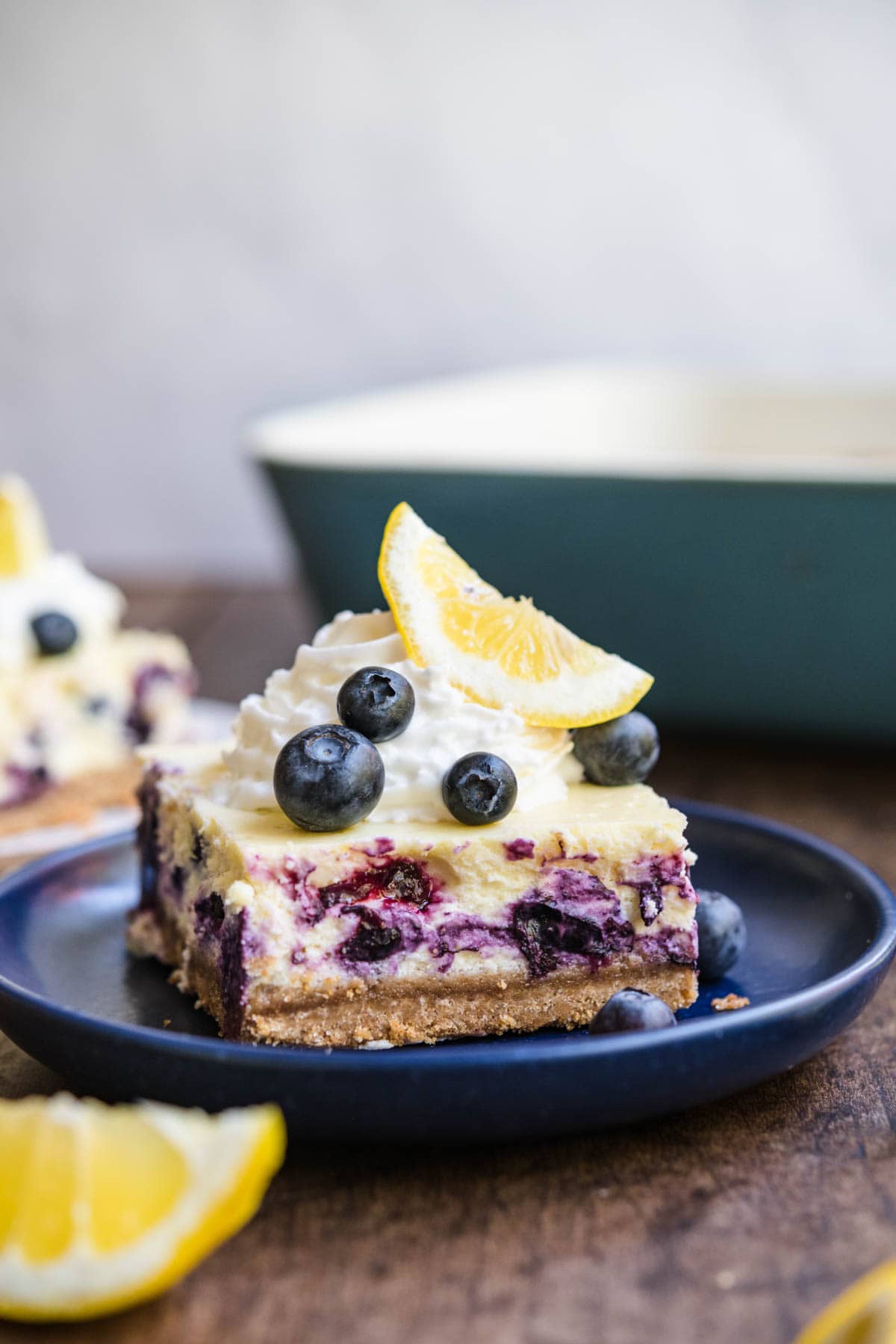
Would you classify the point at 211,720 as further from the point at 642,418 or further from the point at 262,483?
the point at 642,418

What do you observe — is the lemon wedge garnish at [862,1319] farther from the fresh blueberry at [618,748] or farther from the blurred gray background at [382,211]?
the blurred gray background at [382,211]

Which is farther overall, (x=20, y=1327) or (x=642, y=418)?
(x=642, y=418)

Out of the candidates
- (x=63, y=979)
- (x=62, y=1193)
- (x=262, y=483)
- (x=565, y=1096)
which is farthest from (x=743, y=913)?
(x=262, y=483)

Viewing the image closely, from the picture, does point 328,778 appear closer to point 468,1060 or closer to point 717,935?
point 468,1060

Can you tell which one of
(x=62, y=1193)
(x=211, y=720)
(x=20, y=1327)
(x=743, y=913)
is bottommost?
(x=211, y=720)

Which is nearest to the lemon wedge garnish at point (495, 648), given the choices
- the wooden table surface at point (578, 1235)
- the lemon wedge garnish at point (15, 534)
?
the wooden table surface at point (578, 1235)

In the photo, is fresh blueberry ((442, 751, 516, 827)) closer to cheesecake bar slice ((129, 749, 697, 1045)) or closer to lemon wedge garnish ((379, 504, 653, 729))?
cheesecake bar slice ((129, 749, 697, 1045))
